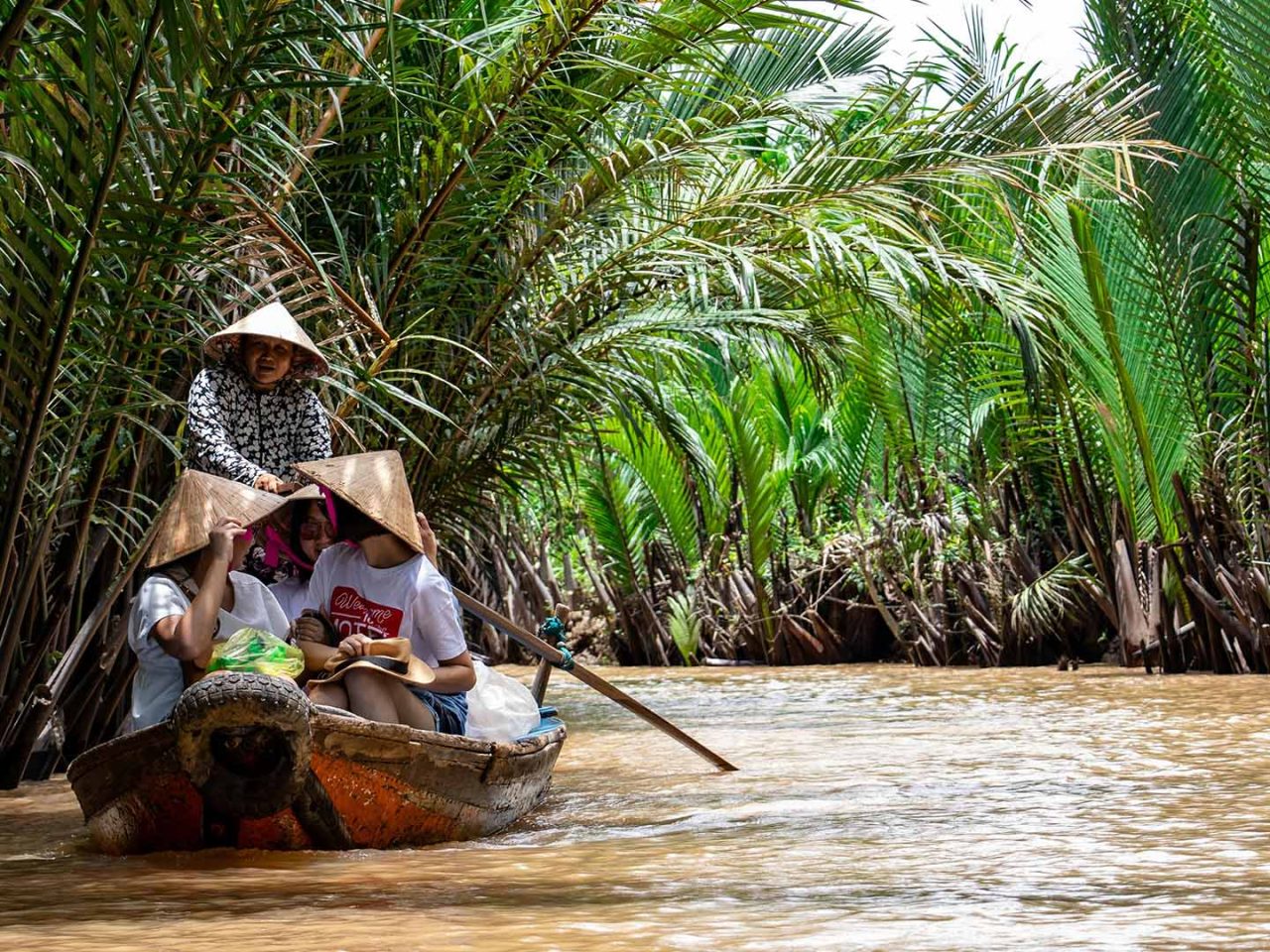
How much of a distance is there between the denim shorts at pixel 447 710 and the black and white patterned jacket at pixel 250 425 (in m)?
0.97

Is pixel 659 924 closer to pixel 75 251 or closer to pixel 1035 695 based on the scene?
pixel 75 251

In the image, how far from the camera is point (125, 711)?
6754mm

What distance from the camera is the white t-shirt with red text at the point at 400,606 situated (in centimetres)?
452

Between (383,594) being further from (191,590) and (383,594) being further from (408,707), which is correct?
(191,590)

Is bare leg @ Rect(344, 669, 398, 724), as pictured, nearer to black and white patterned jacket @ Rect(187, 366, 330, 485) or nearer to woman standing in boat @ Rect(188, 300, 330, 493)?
woman standing in boat @ Rect(188, 300, 330, 493)

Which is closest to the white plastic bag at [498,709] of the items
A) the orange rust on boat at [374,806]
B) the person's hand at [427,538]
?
the person's hand at [427,538]

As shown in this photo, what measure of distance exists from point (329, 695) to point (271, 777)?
0.43 m

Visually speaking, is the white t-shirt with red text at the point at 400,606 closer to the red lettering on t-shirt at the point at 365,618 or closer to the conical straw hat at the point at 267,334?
the red lettering on t-shirt at the point at 365,618

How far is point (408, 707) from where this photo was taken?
4.45 m

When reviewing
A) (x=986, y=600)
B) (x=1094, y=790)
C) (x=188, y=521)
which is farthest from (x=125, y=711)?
(x=986, y=600)

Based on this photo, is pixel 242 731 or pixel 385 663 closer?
pixel 242 731

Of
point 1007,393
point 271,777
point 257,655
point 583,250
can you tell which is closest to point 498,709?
point 257,655

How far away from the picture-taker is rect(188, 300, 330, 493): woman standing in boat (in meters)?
5.04

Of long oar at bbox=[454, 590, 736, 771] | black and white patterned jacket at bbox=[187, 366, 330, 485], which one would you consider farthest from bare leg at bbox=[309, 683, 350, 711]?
long oar at bbox=[454, 590, 736, 771]
